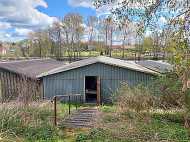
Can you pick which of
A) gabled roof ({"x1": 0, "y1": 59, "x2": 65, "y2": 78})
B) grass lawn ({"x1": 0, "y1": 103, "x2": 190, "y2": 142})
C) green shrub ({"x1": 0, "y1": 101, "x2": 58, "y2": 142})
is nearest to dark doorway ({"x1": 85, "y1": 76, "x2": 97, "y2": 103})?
gabled roof ({"x1": 0, "y1": 59, "x2": 65, "y2": 78})

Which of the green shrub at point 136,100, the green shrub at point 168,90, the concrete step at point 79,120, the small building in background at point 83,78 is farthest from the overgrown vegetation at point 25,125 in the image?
the small building in background at point 83,78

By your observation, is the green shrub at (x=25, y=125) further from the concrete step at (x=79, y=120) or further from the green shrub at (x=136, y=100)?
the green shrub at (x=136, y=100)

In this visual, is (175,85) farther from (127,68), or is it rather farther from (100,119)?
(127,68)

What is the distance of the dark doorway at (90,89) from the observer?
93.2ft

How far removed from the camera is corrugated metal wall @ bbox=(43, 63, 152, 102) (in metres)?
27.2

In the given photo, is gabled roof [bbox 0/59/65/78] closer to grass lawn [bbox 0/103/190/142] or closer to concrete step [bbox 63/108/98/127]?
concrete step [bbox 63/108/98/127]

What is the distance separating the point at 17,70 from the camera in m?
28.1

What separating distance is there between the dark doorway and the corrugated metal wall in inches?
36.1

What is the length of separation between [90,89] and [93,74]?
112 inches

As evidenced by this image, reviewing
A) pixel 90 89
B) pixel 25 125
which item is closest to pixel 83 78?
pixel 90 89

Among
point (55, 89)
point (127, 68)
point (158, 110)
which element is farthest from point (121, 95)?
point (55, 89)

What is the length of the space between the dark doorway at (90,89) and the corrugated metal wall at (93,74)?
0.92m

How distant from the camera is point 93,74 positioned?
27.6m

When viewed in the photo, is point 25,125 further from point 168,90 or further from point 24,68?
point 24,68
